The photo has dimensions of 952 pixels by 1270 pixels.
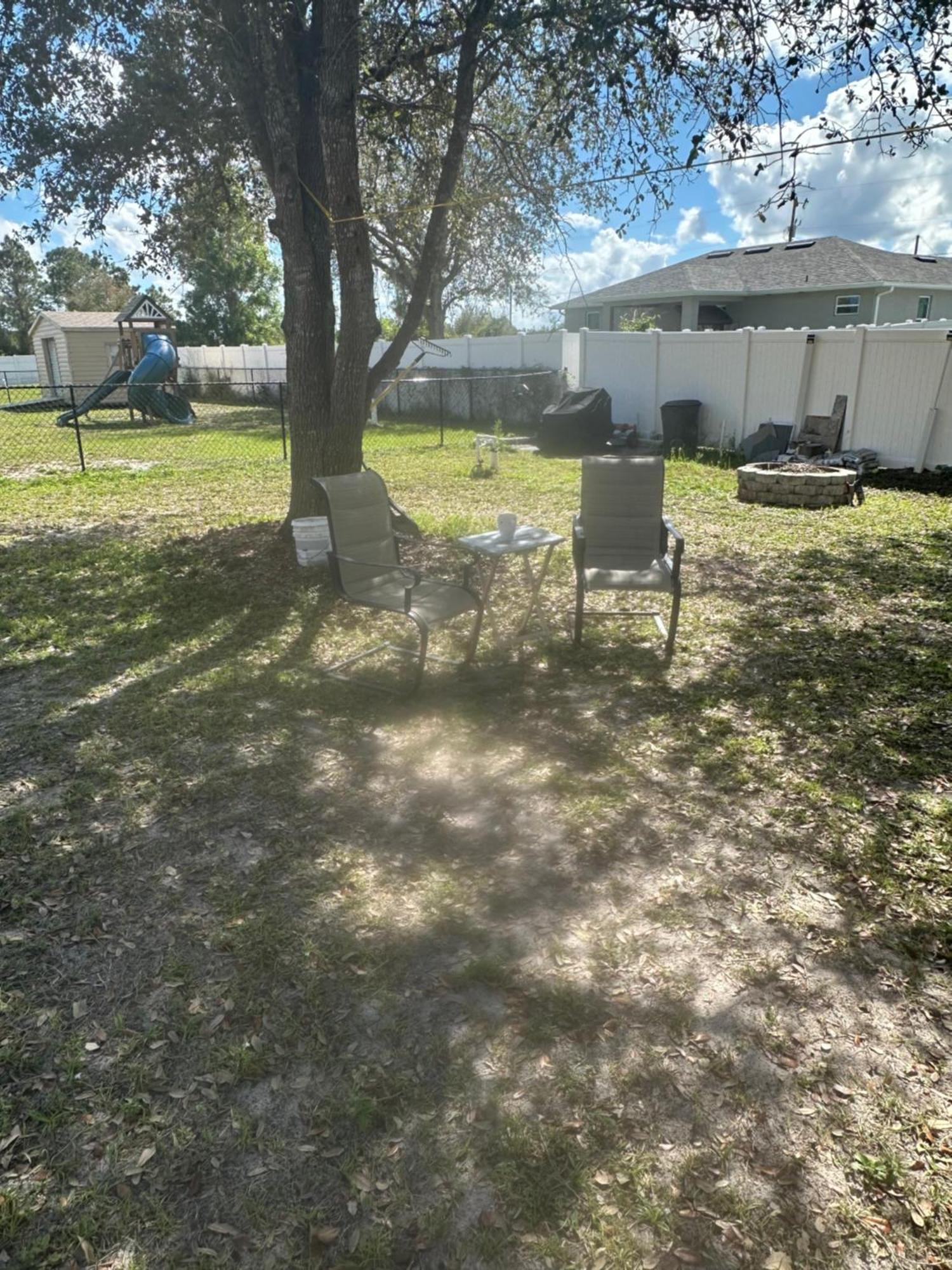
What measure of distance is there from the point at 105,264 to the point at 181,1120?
9.93m

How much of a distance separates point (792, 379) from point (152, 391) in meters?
16.4

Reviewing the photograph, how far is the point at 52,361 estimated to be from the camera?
31469 mm

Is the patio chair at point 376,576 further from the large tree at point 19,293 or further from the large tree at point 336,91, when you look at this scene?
the large tree at point 19,293

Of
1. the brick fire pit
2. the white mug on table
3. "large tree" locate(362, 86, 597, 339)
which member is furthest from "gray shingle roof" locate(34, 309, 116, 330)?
the white mug on table

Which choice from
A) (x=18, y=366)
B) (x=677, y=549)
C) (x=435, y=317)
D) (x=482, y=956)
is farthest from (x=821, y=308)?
(x=18, y=366)

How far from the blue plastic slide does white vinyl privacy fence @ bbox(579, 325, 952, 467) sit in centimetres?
1130

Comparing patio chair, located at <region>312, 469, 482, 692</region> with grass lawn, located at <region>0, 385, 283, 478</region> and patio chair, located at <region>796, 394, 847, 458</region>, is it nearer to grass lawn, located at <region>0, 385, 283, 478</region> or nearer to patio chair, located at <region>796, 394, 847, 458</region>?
patio chair, located at <region>796, 394, 847, 458</region>

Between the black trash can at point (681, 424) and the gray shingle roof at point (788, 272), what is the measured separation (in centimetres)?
1006

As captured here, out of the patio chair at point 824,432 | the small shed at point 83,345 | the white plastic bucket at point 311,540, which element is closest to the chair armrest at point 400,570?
the white plastic bucket at point 311,540

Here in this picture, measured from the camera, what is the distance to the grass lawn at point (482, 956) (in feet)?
6.16

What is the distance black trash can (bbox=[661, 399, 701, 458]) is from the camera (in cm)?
1391

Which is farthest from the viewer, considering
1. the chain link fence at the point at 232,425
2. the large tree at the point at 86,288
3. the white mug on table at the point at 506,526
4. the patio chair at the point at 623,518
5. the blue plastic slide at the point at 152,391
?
the large tree at the point at 86,288

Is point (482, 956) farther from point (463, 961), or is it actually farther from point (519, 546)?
point (519, 546)

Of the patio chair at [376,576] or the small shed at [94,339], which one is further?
the small shed at [94,339]
